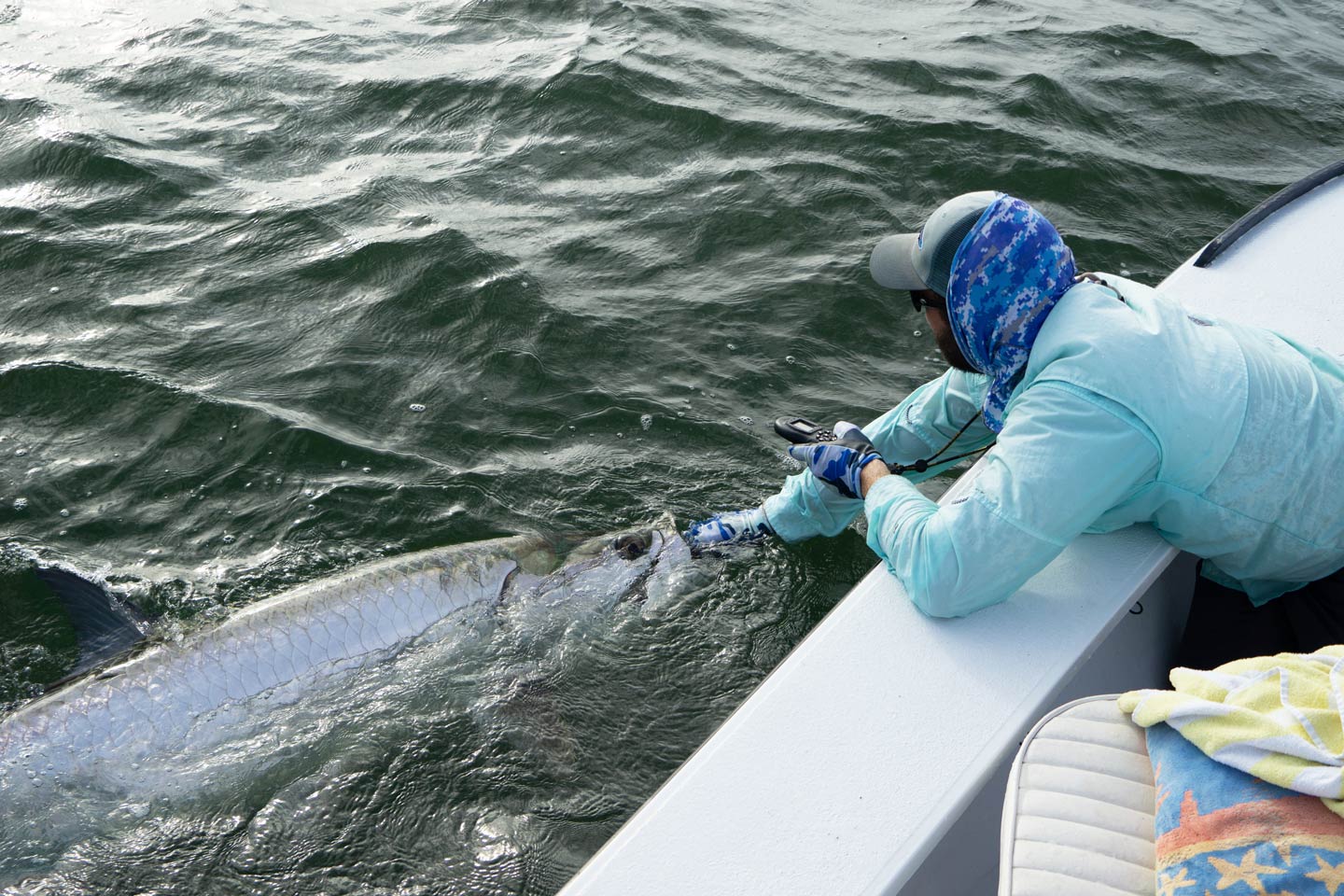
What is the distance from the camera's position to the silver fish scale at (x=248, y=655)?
10.2 feet

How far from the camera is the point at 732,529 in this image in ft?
13.4

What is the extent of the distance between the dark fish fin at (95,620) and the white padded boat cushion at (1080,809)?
2.78 metres

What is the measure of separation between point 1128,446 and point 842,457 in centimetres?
108

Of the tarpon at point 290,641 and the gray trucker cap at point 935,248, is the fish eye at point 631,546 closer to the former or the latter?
the tarpon at point 290,641

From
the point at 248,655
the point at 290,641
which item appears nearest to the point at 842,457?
the point at 290,641

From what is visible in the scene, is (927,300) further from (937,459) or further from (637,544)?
(637,544)

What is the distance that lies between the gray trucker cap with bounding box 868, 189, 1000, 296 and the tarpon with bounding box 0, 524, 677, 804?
1.57 m

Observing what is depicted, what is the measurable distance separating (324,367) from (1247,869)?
4.57m

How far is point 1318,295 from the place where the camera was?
3584 millimetres

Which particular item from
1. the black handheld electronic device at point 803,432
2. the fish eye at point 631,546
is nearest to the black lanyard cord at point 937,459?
the black handheld electronic device at point 803,432

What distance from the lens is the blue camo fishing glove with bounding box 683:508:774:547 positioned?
A: 407 centimetres

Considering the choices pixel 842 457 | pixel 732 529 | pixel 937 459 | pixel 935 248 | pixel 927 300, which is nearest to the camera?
pixel 935 248

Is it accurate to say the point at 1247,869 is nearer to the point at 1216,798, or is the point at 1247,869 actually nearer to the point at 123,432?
the point at 1216,798

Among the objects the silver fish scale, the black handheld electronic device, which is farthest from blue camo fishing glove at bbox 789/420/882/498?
the silver fish scale
